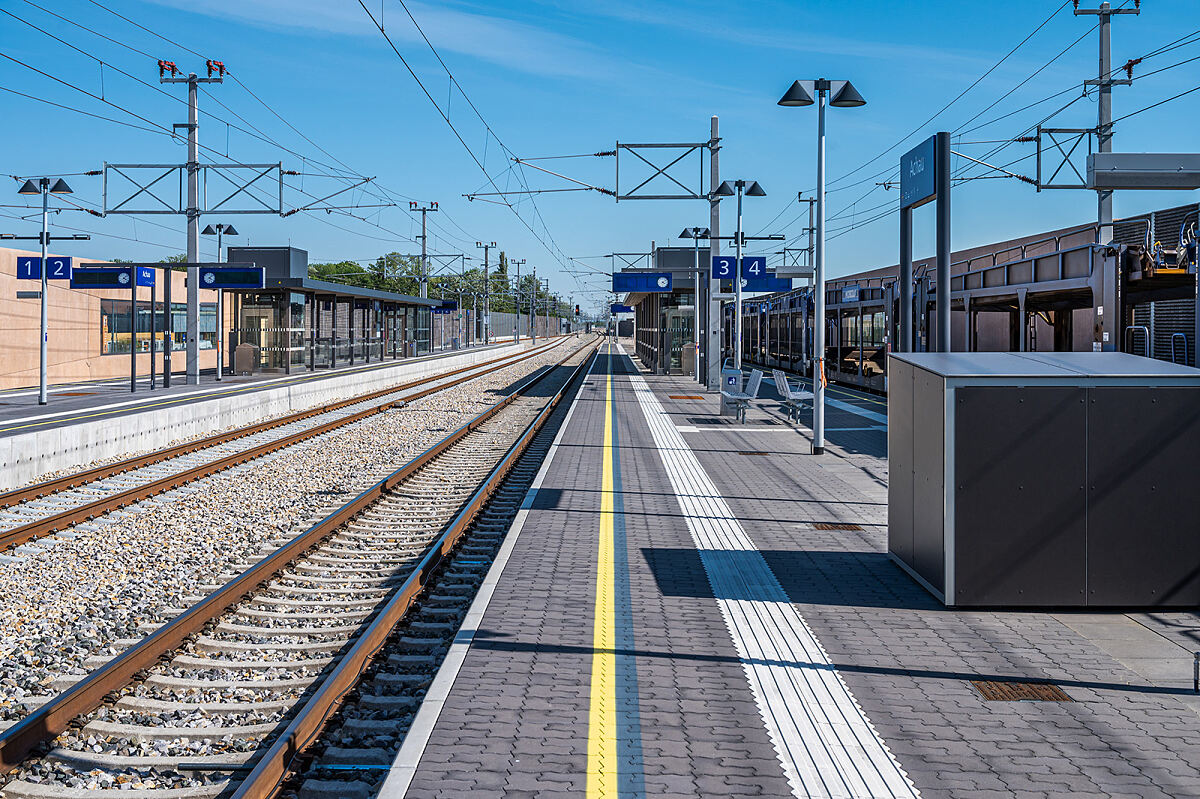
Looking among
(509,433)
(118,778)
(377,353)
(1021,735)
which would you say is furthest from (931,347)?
(377,353)

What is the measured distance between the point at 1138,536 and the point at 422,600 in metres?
4.95

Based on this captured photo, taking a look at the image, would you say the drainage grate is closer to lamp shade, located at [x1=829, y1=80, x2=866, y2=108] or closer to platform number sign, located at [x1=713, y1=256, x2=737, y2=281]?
lamp shade, located at [x1=829, y1=80, x2=866, y2=108]

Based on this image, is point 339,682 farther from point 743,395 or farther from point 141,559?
point 743,395

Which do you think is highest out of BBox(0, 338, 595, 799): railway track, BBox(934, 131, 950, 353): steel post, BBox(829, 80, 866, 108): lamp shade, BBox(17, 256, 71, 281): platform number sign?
BBox(829, 80, 866, 108): lamp shade

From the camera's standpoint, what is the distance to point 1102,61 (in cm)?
2203

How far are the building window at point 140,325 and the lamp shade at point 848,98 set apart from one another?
22.2 m

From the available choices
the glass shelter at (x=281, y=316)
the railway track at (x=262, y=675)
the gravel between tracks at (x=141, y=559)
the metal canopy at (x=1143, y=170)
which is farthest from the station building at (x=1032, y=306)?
the glass shelter at (x=281, y=316)

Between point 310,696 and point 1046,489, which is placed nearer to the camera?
point 310,696

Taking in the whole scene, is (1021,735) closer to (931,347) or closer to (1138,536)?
(1138,536)

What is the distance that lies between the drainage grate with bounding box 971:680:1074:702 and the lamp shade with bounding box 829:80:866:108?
11.2 m

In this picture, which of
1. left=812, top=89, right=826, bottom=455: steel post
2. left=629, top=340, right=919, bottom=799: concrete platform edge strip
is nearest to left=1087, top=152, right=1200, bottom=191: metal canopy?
left=629, top=340, right=919, bottom=799: concrete platform edge strip

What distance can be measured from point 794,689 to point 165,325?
25235mm

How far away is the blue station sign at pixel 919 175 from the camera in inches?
381

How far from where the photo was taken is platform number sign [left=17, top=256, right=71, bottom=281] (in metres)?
22.1
